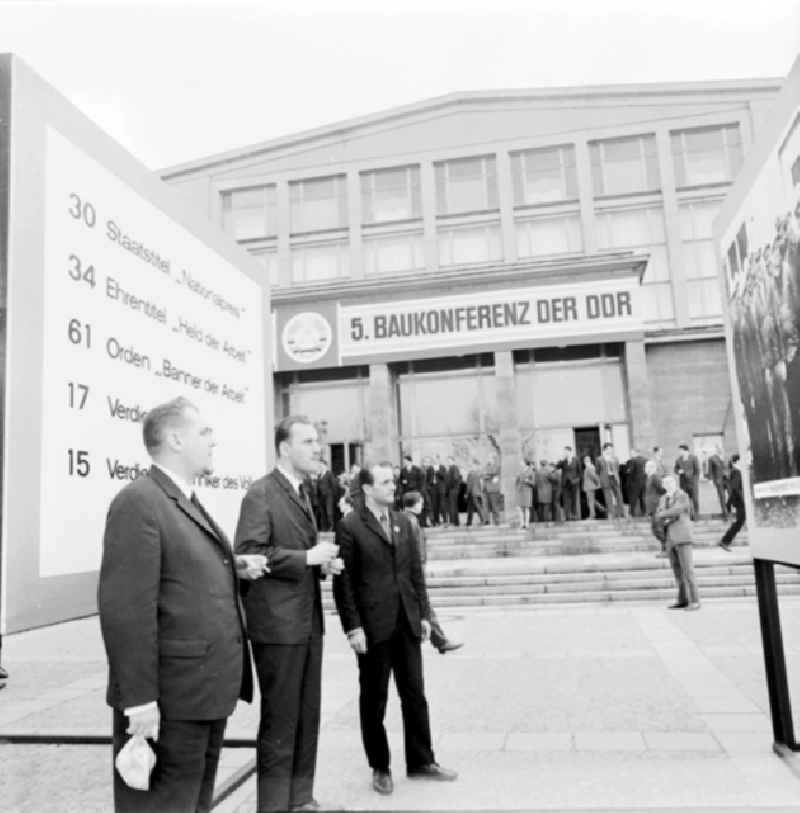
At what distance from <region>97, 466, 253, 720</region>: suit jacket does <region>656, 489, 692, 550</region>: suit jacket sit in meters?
9.34

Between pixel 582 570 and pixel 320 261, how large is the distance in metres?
23.8

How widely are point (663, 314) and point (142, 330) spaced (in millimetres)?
31857

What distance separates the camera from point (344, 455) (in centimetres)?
2761

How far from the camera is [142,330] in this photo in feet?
11.2

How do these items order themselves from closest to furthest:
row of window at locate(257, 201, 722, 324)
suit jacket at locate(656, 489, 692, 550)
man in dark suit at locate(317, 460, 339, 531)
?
suit jacket at locate(656, 489, 692, 550) < man in dark suit at locate(317, 460, 339, 531) < row of window at locate(257, 201, 722, 324)

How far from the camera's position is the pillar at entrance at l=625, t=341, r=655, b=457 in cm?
2425

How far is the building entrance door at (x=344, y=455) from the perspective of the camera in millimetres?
27500

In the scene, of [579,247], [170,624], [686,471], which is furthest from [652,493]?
[579,247]

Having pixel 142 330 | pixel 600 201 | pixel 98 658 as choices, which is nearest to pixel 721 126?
pixel 600 201

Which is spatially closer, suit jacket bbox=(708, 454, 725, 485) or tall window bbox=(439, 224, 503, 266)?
suit jacket bbox=(708, 454, 725, 485)

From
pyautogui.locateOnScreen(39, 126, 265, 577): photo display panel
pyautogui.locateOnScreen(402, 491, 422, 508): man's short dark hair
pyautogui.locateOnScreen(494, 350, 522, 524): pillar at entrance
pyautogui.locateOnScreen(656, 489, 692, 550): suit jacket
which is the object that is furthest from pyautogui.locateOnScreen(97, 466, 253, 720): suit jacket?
pyautogui.locateOnScreen(494, 350, 522, 524): pillar at entrance

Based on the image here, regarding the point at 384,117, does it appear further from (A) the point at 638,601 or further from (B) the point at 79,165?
(B) the point at 79,165

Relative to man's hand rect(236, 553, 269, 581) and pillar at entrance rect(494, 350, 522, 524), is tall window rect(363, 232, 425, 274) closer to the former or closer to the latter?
pillar at entrance rect(494, 350, 522, 524)

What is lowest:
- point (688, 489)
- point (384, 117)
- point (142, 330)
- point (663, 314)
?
point (688, 489)
